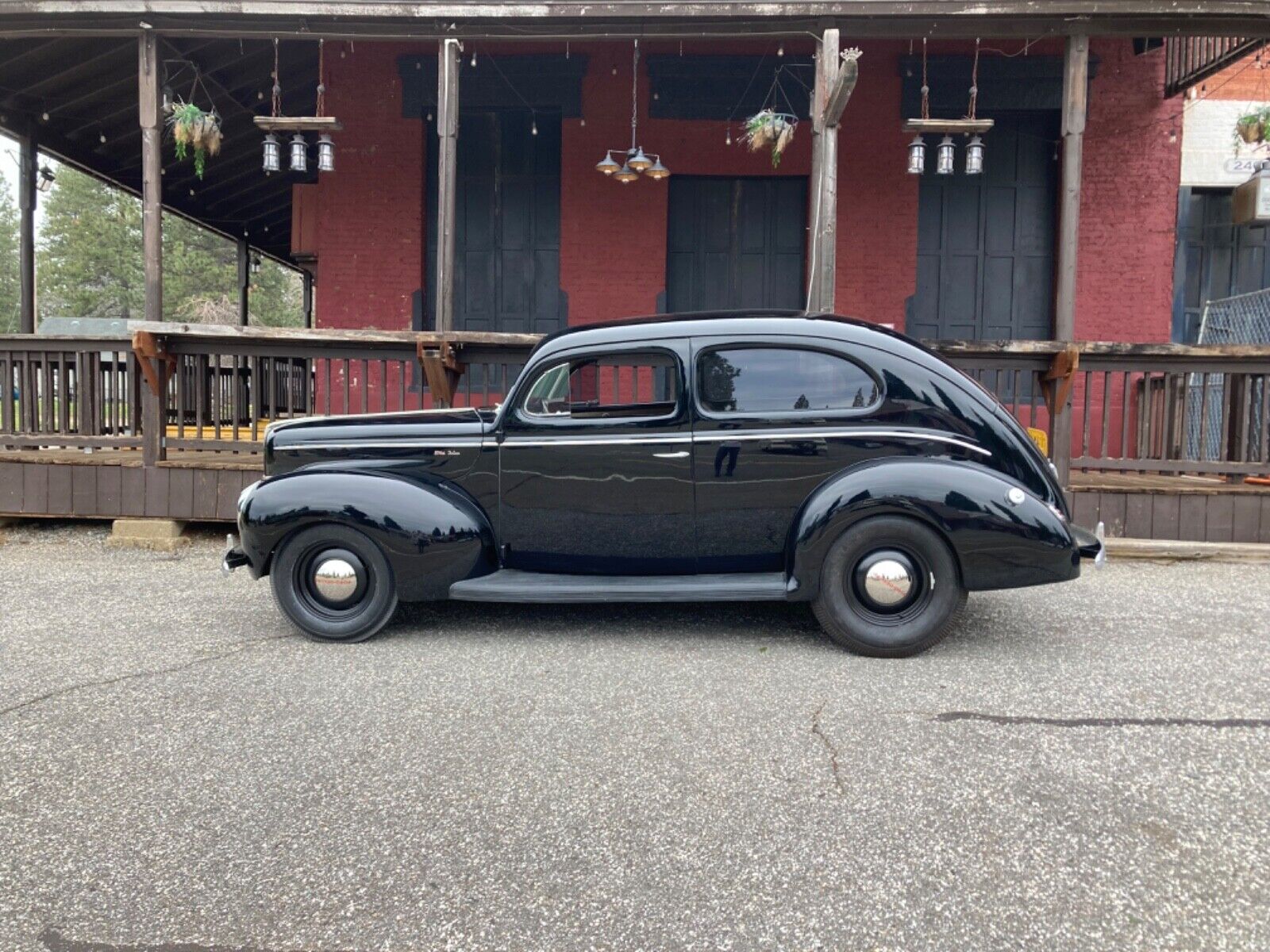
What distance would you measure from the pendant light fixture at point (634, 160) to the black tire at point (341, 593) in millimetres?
5481

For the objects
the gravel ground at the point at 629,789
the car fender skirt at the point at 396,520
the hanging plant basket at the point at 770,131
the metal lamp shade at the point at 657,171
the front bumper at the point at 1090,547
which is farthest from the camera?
the metal lamp shade at the point at 657,171

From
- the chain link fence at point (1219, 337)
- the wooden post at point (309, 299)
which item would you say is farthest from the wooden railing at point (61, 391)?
the wooden post at point (309, 299)

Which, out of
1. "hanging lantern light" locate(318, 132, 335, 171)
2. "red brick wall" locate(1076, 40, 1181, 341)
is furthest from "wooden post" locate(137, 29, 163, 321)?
"red brick wall" locate(1076, 40, 1181, 341)

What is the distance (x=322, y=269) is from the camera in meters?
9.62

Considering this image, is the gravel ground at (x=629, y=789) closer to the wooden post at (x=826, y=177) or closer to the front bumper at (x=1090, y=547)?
the front bumper at (x=1090, y=547)

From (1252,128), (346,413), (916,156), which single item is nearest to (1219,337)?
(1252,128)

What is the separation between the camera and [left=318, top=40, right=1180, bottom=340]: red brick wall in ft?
29.9

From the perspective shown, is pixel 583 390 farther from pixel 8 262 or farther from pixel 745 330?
pixel 8 262

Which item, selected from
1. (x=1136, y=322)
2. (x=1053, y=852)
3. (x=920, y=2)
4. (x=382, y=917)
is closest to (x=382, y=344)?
(x=920, y=2)

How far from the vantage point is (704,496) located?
411 centimetres

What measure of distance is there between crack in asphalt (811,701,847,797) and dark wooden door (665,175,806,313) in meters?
6.89

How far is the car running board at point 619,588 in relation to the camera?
406 cm

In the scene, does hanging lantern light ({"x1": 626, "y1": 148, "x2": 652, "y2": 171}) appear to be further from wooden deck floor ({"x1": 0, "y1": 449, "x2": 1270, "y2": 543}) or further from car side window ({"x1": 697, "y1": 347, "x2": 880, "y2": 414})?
car side window ({"x1": 697, "y1": 347, "x2": 880, "y2": 414})

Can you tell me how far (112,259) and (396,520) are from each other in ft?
158
